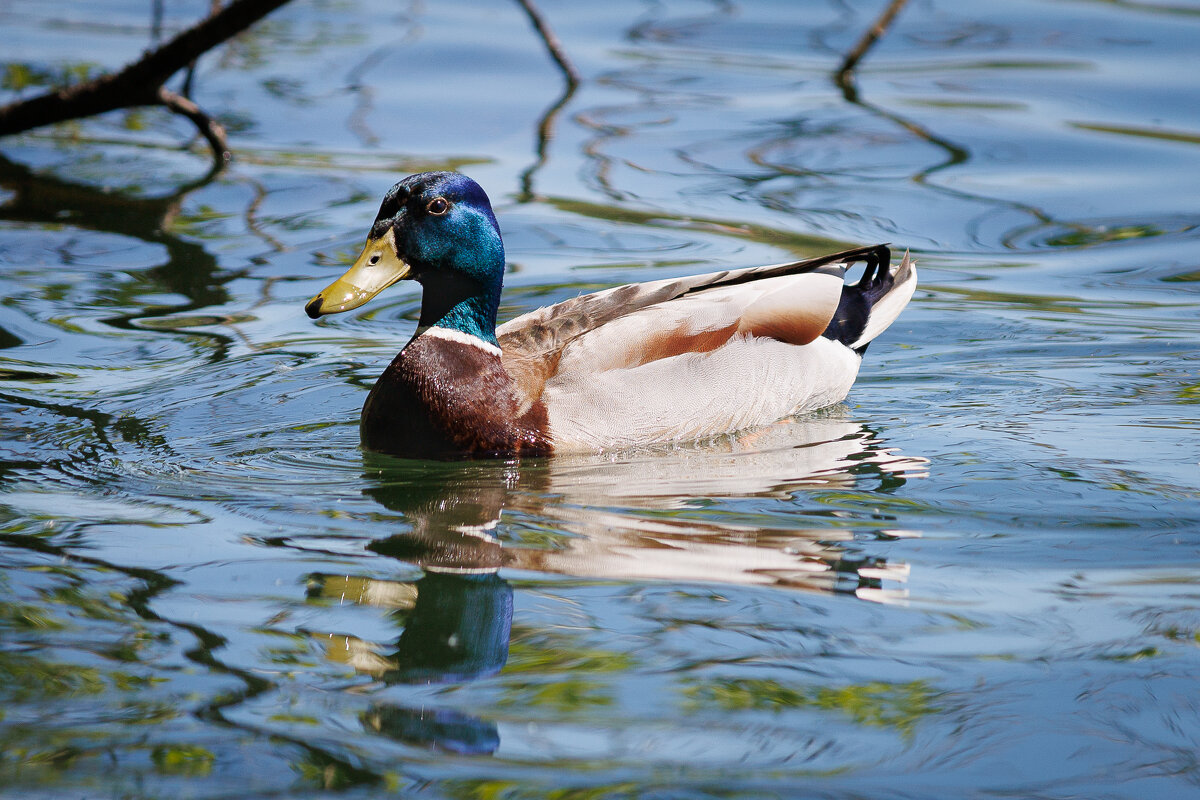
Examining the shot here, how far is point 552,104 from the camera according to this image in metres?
12.4

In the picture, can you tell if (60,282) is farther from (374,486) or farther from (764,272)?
(764,272)

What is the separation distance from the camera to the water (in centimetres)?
363

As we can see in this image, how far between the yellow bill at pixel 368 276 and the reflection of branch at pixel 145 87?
9.57ft

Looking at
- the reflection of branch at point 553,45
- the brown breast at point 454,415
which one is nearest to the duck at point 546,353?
the brown breast at point 454,415

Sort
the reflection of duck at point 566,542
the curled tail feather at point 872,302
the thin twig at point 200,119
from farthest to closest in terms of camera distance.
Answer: the thin twig at point 200,119 < the curled tail feather at point 872,302 < the reflection of duck at point 566,542

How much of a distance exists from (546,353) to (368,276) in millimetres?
795

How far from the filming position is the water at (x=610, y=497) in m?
3.63

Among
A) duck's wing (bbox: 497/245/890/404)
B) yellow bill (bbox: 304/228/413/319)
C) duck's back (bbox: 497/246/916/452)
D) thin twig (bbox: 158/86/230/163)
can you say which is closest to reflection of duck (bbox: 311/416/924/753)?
duck's back (bbox: 497/246/916/452)

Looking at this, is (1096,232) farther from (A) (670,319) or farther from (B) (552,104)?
A: (B) (552,104)

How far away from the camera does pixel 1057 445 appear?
5.83 meters

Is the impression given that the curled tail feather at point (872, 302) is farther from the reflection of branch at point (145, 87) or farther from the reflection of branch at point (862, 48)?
the reflection of branch at point (862, 48)

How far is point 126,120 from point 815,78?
5.81 meters

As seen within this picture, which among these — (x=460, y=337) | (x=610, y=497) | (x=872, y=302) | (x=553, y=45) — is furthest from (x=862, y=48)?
(x=610, y=497)

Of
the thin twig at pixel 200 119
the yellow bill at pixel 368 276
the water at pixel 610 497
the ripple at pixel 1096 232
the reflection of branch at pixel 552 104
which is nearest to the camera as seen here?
the water at pixel 610 497
